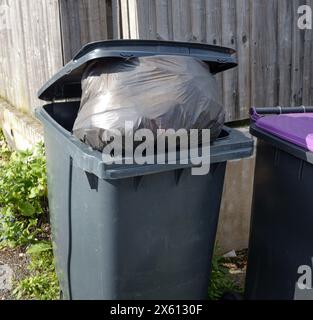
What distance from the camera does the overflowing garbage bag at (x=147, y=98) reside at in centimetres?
230

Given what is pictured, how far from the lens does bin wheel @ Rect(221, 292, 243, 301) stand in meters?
3.33

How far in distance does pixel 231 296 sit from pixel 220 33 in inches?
81.8

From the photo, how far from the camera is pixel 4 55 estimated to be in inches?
241

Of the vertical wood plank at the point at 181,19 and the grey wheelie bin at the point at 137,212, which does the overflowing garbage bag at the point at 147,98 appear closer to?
the grey wheelie bin at the point at 137,212

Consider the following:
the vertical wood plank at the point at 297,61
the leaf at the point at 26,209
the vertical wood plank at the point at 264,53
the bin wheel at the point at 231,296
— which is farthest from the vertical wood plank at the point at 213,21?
the leaf at the point at 26,209

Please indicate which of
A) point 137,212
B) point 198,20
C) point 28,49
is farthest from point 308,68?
point 137,212

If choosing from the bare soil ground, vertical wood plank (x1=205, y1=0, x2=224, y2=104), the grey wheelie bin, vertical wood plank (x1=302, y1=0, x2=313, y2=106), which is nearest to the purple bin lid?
the grey wheelie bin

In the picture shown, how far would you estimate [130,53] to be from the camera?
2443 millimetres

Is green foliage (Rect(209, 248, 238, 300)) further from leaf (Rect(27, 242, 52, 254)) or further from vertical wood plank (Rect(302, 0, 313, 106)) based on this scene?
vertical wood plank (Rect(302, 0, 313, 106))

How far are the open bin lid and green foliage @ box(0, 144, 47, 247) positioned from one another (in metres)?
1.28

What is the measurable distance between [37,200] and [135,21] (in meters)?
1.70
